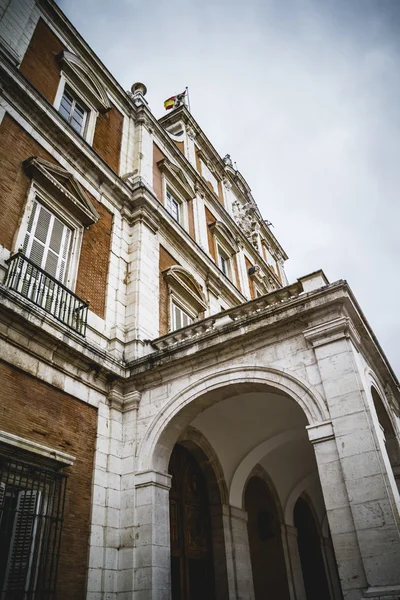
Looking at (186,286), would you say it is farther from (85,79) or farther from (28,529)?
(28,529)

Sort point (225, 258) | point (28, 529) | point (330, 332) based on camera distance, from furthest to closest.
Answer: point (225, 258), point (330, 332), point (28, 529)

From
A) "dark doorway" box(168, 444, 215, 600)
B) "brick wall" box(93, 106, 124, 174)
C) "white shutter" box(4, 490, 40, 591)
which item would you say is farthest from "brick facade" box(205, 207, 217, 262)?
"white shutter" box(4, 490, 40, 591)

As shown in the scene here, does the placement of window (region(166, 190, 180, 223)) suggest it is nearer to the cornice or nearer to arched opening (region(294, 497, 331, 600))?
the cornice

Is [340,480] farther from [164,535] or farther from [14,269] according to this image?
[14,269]

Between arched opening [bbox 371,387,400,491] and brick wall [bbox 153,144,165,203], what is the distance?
320 inches

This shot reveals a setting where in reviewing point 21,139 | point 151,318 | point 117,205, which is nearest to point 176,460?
point 151,318

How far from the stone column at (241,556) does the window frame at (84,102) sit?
9466 millimetres

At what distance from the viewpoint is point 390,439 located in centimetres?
877

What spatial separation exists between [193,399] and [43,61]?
8.62 metres

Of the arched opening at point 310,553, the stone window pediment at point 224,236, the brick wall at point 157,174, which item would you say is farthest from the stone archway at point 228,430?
the stone window pediment at point 224,236

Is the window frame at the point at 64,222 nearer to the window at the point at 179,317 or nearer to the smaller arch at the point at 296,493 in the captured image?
the window at the point at 179,317

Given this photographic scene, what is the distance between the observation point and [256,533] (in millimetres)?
11781

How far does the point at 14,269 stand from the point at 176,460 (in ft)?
16.9

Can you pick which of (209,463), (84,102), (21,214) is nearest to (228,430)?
(209,463)
